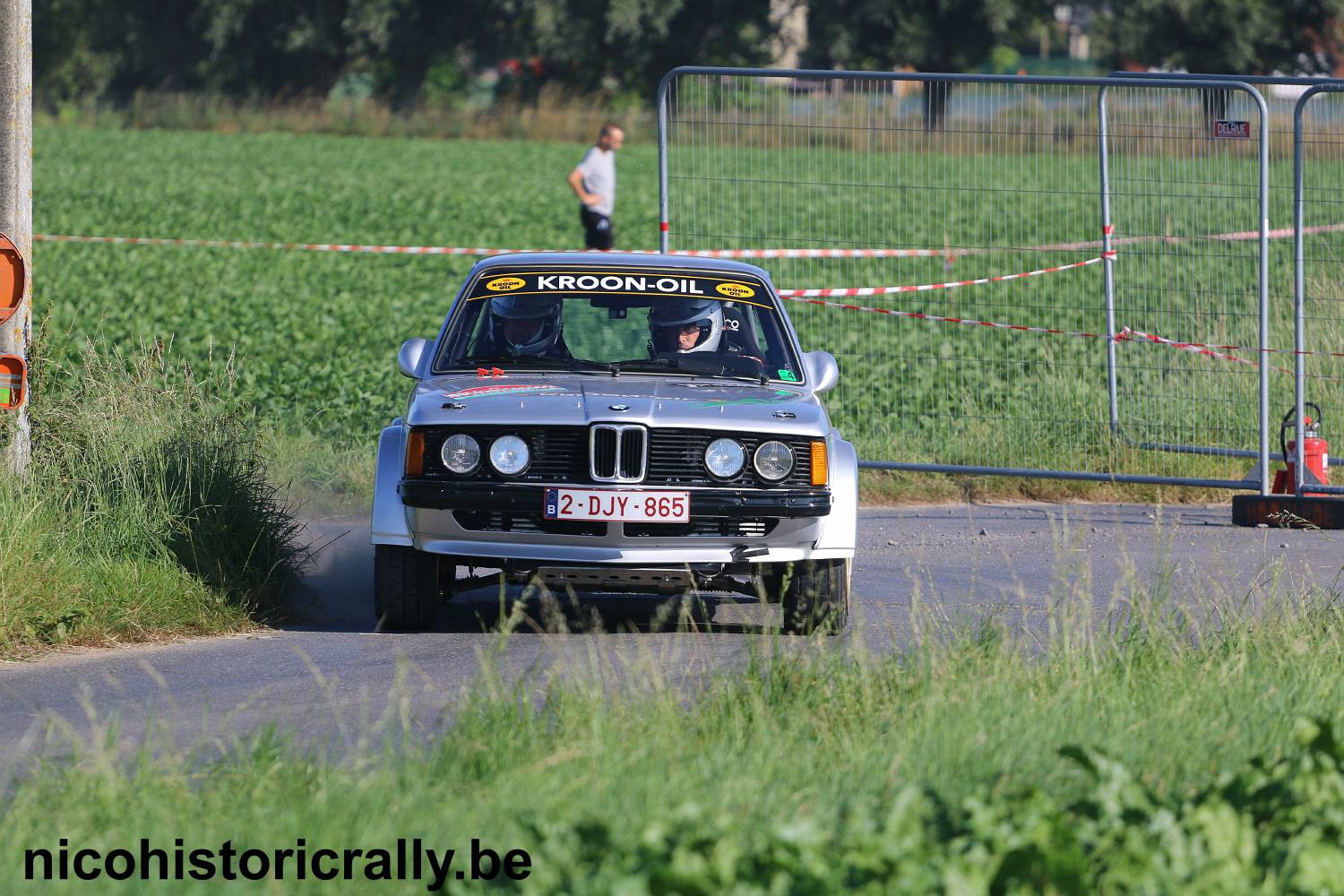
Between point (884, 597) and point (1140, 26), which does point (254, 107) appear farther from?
point (884, 597)

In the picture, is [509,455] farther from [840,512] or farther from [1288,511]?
[1288,511]

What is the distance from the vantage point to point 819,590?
25.9 feet

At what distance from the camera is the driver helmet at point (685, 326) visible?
8.91 meters

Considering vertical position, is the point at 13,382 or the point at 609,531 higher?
the point at 13,382

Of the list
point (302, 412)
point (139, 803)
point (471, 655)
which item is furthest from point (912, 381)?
point (139, 803)

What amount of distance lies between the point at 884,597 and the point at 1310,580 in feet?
6.54

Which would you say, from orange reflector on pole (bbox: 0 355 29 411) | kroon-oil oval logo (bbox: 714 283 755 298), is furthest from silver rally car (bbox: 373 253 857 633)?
orange reflector on pole (bbox: 0 355 29 411)

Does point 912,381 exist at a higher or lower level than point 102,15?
lower

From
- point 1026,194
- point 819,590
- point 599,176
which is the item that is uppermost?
point 599,176

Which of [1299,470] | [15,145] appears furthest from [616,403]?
[1299,470]

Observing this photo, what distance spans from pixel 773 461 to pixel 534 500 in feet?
3.35

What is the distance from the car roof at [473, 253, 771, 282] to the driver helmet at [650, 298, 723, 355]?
0.25 metres

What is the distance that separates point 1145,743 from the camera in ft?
17.2

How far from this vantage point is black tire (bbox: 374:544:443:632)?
311 inches
